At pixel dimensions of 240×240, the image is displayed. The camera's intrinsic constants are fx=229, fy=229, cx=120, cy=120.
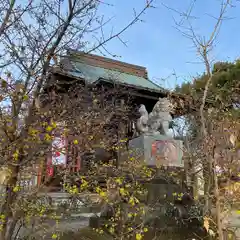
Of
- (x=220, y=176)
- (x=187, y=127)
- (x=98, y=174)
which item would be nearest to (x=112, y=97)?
(x=187, y=127)

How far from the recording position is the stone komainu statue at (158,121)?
560 cm

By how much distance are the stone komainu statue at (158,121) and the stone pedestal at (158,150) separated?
0.90 ft

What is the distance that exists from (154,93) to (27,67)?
20.1ft

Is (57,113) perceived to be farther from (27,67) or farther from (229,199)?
(229,199)

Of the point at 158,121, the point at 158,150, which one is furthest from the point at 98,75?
the point at 158,150

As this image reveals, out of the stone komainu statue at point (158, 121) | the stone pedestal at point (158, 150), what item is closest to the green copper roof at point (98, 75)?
the stone komainu statue at point (158, 121)

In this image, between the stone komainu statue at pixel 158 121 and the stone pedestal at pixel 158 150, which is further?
the stone komainu statue at pixel 158 121

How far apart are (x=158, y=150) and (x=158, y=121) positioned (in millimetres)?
811

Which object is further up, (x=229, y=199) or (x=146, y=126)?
(x=146, y=126)

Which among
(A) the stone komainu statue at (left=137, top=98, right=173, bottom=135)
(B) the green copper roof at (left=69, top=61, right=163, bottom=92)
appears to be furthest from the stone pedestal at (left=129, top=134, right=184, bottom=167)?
(B) the green copper roof at (left=69, top=61, right=163, bottom=92)

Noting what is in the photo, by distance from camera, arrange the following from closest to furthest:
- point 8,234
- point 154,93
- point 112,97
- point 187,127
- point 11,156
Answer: point 11,156 → point 8,234 → point 187,127 → point 112,97 → point 154,93

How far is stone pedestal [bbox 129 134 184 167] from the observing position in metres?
5.01

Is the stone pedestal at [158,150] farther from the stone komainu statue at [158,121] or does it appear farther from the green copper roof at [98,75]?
the green copper roof at [98,75]

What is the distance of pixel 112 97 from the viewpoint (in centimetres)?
695
